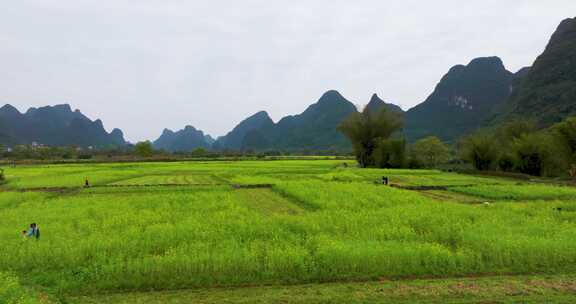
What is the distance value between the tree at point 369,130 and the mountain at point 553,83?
1253 inches

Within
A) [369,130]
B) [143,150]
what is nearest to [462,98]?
[369,130]

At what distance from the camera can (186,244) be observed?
964cm

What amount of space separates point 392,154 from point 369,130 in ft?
24.0

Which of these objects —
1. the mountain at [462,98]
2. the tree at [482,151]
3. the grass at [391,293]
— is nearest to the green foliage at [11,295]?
the grass at [391,293]

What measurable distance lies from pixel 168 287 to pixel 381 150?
48.8m

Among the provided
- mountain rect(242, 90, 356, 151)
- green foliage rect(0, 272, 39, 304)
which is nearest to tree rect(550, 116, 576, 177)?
green foliage rect(0, 272, 39, 304)

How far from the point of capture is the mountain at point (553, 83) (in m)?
64.2

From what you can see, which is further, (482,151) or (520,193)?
(482,151)

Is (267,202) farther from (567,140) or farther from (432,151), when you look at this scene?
(432,151)

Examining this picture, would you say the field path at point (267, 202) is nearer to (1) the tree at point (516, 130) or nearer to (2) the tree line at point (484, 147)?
(2) the tree line at point (484, 147)

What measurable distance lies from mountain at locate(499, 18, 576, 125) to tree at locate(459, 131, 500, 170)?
2968cm

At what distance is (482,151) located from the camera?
42.4 m

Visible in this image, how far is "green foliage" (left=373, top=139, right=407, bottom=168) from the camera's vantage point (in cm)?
5088

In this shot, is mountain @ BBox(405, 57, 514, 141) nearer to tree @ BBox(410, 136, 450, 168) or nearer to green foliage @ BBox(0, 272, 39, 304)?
tree @ BBox(410, 136, 450, 168)
